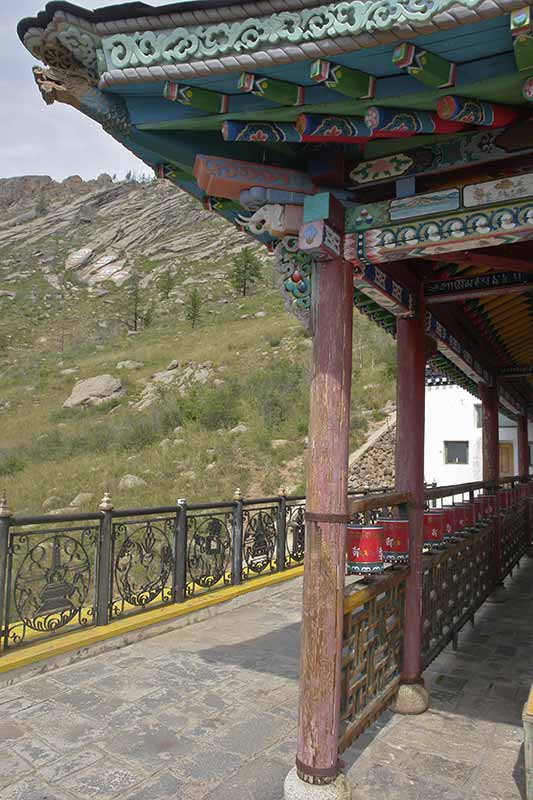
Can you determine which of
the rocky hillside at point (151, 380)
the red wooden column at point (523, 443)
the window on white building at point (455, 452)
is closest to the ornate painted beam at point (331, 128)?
the rocky hillside at point (151, 380)

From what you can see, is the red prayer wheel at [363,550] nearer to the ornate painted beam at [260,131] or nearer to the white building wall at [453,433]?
the ornate painted beam at [260,131]

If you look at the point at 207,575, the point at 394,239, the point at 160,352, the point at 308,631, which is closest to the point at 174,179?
the point at 394,239

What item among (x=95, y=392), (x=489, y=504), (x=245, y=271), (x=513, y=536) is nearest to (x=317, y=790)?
(x=489, y=504)

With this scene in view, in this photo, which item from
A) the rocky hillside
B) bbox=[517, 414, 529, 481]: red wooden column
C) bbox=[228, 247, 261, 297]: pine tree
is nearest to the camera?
bbox=[517, 414, 529, 481]: red wooden column

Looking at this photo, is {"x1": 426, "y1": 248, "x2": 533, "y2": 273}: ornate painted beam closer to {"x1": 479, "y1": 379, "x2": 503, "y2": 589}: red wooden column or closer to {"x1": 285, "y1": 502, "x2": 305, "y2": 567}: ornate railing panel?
{"x1": 479, "y1": 379, "x2": 503, "y2": 589}: red wooden column

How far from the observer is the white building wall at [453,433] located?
53.5 feet

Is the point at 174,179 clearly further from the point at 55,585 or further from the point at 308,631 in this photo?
the point at 55,585

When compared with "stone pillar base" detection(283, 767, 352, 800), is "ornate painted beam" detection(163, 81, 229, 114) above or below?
above

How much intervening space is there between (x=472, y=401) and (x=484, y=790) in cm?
1414

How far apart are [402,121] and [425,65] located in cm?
42

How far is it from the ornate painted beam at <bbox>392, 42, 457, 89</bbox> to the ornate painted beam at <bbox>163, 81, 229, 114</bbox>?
3.30 feet

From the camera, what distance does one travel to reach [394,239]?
11.6 feet

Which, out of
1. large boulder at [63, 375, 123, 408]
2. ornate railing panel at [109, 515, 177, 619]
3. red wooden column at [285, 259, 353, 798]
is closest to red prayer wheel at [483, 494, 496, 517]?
ornate railing panel at [109, 515, 177, 619]

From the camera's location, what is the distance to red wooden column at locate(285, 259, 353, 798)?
3186 mm
